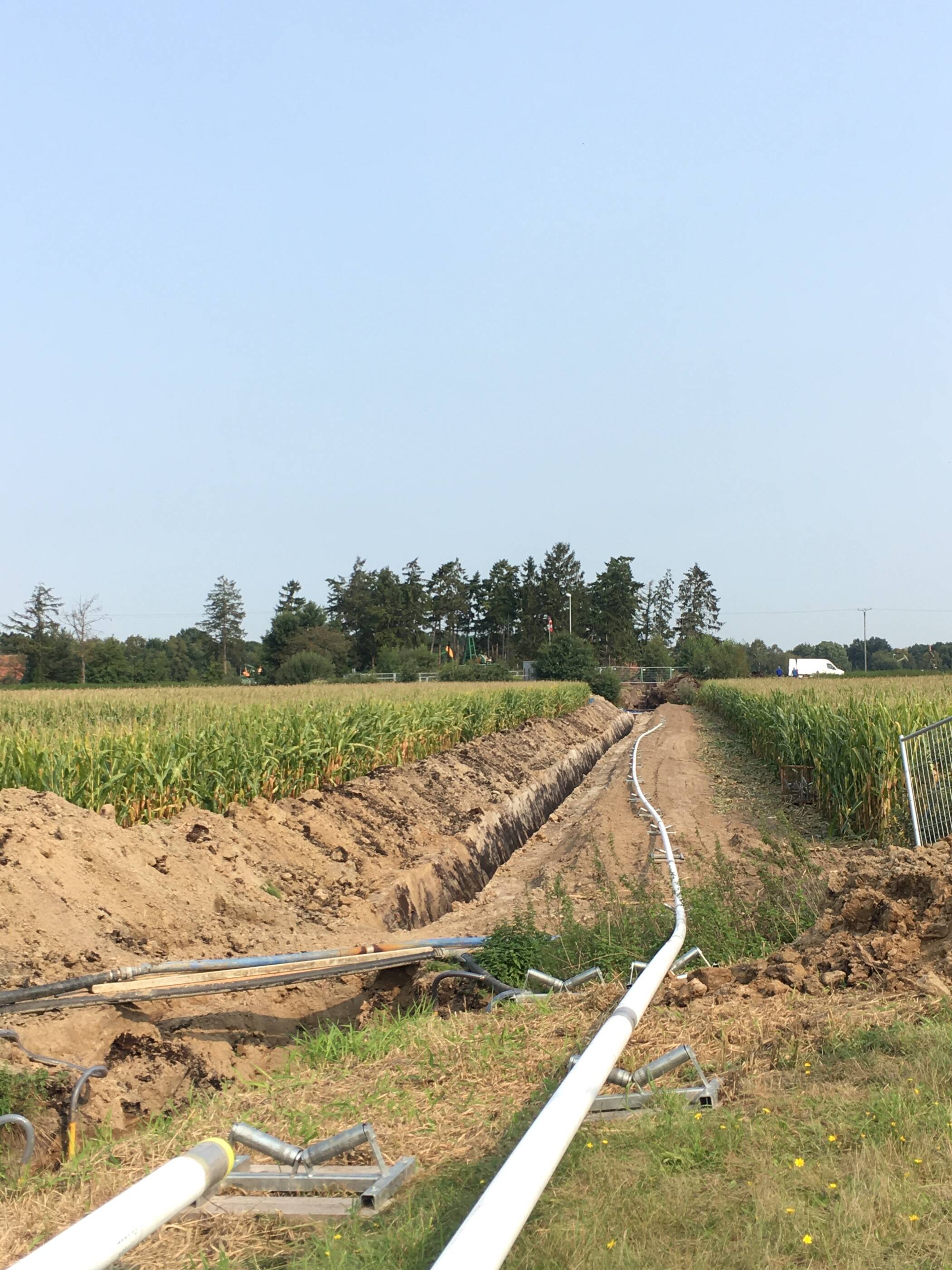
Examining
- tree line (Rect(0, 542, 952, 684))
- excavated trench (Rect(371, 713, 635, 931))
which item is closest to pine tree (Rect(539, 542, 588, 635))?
tree line (Rect(0, 542, 952, 684))

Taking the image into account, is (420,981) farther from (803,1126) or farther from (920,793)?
(920,793)

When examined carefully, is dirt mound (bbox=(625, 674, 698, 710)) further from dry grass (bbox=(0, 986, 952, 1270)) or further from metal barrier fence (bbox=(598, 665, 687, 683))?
dry grass (bbox=(0, 986, 952, 1270))

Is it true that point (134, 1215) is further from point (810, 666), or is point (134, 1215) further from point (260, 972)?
point (810, 666)

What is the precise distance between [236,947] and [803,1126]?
4.94 meters

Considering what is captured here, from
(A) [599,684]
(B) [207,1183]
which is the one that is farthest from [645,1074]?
(A) [599,684]

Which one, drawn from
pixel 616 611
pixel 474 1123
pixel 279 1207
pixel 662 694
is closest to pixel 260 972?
pixel 474 1123

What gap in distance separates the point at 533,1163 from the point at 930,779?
834cm

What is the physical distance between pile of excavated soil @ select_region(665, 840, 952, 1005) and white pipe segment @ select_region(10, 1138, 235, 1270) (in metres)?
2.83

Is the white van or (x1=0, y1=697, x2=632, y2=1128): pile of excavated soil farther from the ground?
the white van

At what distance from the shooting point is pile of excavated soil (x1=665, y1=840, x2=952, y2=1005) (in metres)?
4.61

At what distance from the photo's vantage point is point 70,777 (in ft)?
27.9

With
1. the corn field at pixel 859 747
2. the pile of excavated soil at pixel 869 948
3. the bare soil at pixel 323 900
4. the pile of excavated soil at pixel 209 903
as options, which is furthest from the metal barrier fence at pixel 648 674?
the pile of excavated soil at pixel 869 948

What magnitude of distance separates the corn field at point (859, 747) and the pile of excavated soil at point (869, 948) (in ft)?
15.3

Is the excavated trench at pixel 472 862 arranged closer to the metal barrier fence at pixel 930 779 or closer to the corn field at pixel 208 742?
the corn field at pixel 208 742
